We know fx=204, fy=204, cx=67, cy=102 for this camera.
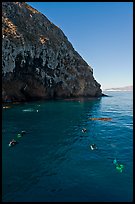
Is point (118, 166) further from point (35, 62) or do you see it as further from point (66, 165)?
point (35, 62)

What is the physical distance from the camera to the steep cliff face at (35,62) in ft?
312

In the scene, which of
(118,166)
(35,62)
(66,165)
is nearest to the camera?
(118,166)

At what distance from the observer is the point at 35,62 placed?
106m

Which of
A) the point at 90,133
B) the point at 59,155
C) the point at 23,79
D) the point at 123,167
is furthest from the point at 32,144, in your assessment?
the point at 23,79

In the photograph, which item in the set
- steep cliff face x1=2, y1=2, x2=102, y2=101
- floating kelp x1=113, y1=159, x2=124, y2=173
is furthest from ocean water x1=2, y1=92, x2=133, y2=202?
steep cliff face x1=2, y1=2, x2=102, y2=101

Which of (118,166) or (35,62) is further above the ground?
(35,62)

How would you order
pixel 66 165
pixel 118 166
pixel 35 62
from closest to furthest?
1. pixel 118 166
2. pixel 66 165
3. pixel 35 62

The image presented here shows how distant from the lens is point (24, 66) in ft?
328

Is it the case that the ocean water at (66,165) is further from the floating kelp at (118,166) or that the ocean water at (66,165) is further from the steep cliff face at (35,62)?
the steep cliff face at (35,62)

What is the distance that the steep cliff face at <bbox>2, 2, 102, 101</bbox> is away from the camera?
3743 inches

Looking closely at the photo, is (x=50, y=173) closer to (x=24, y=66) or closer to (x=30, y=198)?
(x=30, y=198)

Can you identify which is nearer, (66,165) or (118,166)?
(118,166)

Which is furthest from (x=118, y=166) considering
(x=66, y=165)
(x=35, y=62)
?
(x=35, y=62)

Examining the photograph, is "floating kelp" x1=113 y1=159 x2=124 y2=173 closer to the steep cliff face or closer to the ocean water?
the ocean water
